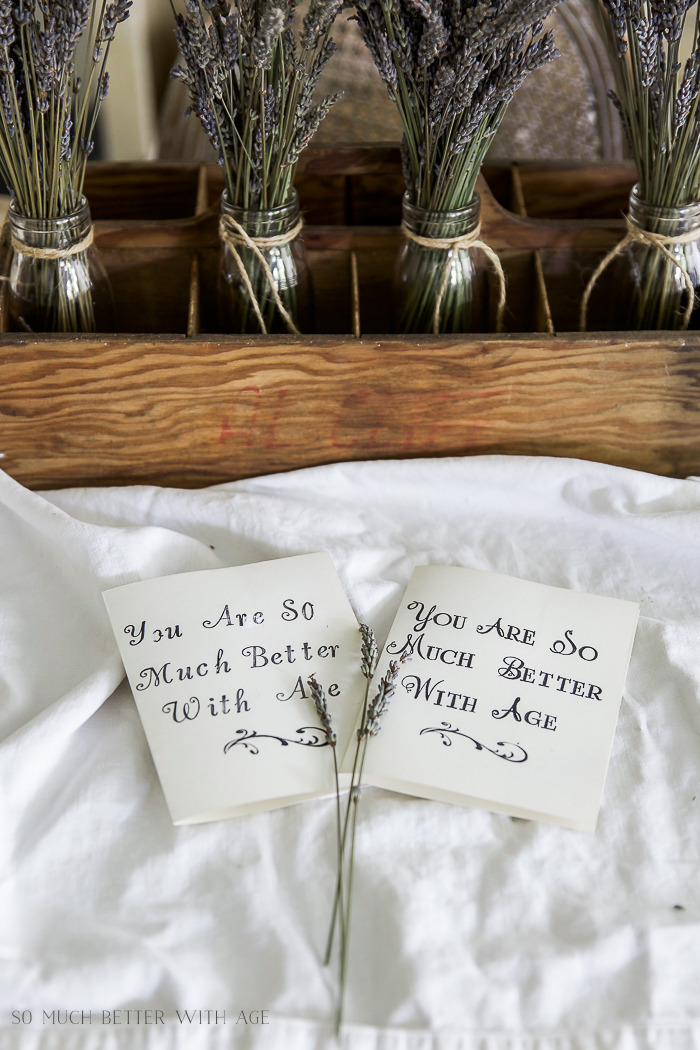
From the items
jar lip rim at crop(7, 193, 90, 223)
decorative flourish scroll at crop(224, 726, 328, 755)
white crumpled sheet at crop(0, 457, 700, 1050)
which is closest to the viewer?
white crumpled sheet at crop(0, 457, 700, 1050)

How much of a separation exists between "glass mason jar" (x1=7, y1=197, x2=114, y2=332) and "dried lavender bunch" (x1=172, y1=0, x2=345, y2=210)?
148 millimetres

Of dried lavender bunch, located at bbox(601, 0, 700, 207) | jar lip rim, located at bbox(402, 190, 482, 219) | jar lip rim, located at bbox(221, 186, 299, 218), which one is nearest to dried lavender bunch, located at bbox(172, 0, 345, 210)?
jar lip rim, located at bbox(221, 186, 299, 218)

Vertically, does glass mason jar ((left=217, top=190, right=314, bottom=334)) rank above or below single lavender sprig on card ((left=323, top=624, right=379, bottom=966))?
above

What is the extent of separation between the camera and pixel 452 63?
2.11 ft

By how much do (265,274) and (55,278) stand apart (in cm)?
19

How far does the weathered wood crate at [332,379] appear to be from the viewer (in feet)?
2.43

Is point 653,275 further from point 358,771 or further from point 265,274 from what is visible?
point 358,771

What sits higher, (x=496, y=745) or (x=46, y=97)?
(x=46, y=97)

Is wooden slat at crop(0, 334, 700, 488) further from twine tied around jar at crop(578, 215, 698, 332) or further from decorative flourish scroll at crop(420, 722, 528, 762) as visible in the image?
decorative flourish scroll at crop(420, 722, 528, 762)

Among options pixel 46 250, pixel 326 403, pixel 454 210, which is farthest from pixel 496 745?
pixel 46 250

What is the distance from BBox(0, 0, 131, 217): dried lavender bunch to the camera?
0.63m

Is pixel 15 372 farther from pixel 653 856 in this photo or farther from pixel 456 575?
pixel 653 856

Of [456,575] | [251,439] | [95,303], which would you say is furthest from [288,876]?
[95,303]

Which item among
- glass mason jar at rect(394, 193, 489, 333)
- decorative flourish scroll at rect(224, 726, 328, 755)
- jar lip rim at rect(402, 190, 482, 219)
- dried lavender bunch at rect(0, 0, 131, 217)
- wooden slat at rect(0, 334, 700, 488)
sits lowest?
decorative flourish scroll at rect(224, 726, 328, 755)
